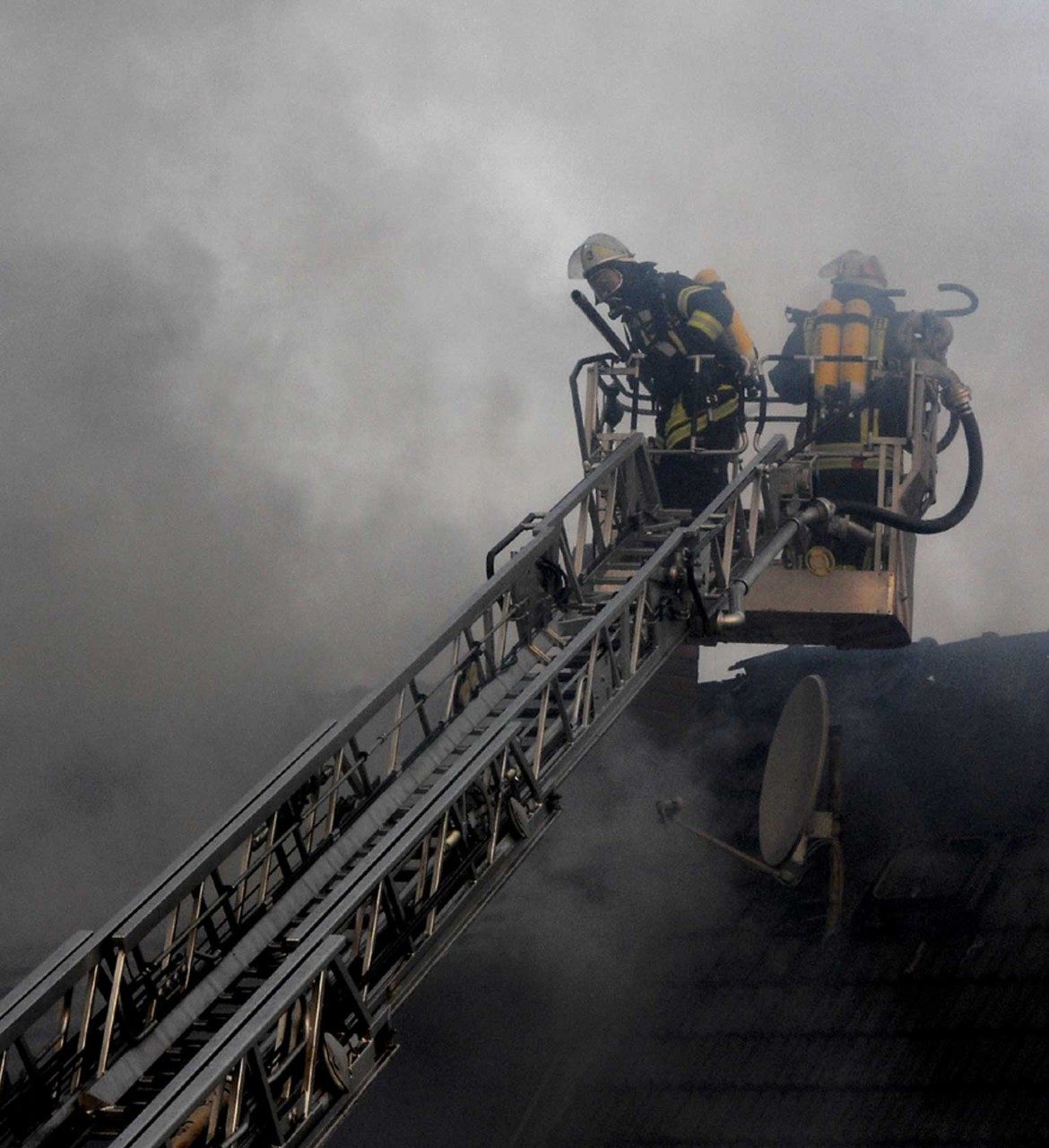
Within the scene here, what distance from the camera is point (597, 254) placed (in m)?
14.4

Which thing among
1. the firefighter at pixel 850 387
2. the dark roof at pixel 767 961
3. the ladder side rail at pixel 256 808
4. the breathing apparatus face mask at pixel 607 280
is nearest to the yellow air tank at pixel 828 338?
the firefighter at pixel 850 387

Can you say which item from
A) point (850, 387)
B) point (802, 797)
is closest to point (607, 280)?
point (850, 387)

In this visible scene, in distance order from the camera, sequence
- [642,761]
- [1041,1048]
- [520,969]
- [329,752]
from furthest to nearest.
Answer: [642,761]
[520,969]
[1041,1048]
[329,752]

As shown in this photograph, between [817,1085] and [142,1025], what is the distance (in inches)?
246

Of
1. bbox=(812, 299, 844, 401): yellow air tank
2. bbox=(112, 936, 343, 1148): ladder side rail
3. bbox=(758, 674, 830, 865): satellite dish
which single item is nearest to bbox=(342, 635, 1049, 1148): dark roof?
bbox=(758, 674, 830, 865): satellite dish

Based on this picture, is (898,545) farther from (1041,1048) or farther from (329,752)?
(329,752)

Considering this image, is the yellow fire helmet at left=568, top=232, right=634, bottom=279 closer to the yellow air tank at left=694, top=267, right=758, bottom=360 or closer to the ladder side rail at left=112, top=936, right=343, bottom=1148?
the yellow air tank at left=694, top=267, right=758, bottom=360

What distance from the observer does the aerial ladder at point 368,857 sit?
343 inches

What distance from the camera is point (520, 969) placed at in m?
15.7

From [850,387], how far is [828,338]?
1.74ft

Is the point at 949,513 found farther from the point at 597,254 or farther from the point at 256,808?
the point at 256,808

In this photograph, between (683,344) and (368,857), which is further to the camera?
(683,344)

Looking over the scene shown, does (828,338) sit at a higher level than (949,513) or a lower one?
higher

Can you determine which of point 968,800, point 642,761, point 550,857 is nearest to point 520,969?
point 550,857
